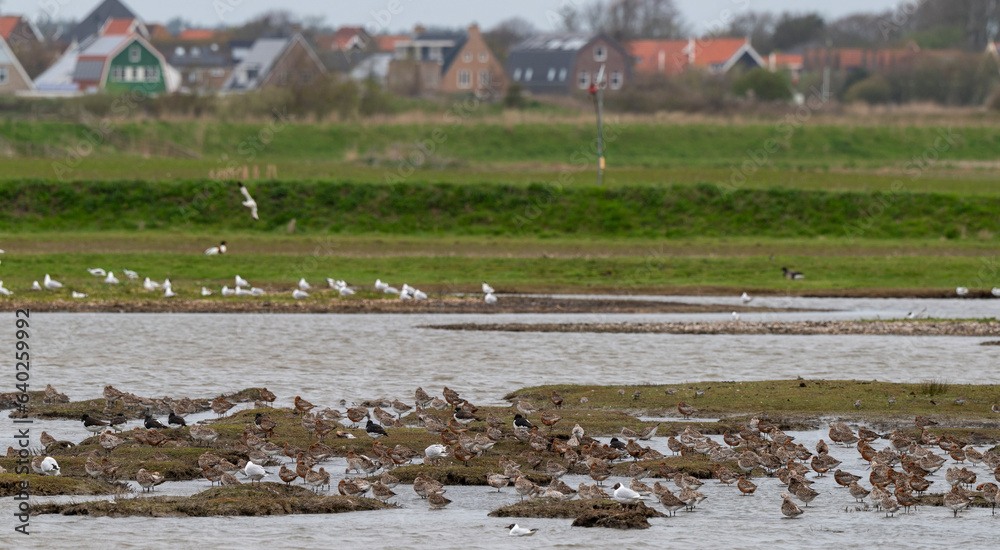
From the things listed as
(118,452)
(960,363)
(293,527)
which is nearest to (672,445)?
(293,527)

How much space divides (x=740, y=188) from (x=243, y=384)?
114 ft

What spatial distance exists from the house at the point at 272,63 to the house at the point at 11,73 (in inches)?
716

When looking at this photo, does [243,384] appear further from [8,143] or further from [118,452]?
[8,143]

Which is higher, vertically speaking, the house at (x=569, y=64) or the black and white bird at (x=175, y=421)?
the house at (x=569, y=64)

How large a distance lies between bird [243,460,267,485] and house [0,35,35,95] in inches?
4154

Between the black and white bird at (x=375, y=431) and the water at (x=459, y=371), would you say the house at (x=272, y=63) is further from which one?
the black and white bird at (x=375, y=431)

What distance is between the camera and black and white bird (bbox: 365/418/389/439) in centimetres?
1862

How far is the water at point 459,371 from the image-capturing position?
14477mm

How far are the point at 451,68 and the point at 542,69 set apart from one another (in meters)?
9.64

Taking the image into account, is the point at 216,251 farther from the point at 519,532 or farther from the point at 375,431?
the point at 519,532

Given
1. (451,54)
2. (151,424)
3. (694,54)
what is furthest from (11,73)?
(151,424)

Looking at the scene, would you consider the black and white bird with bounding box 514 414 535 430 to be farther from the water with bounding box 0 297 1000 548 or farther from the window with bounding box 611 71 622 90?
the window with bounding box 611 71 622 90

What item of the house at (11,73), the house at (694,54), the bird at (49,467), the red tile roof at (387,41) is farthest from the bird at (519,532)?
the red tile roof at (387,41)

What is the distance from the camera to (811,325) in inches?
1276
